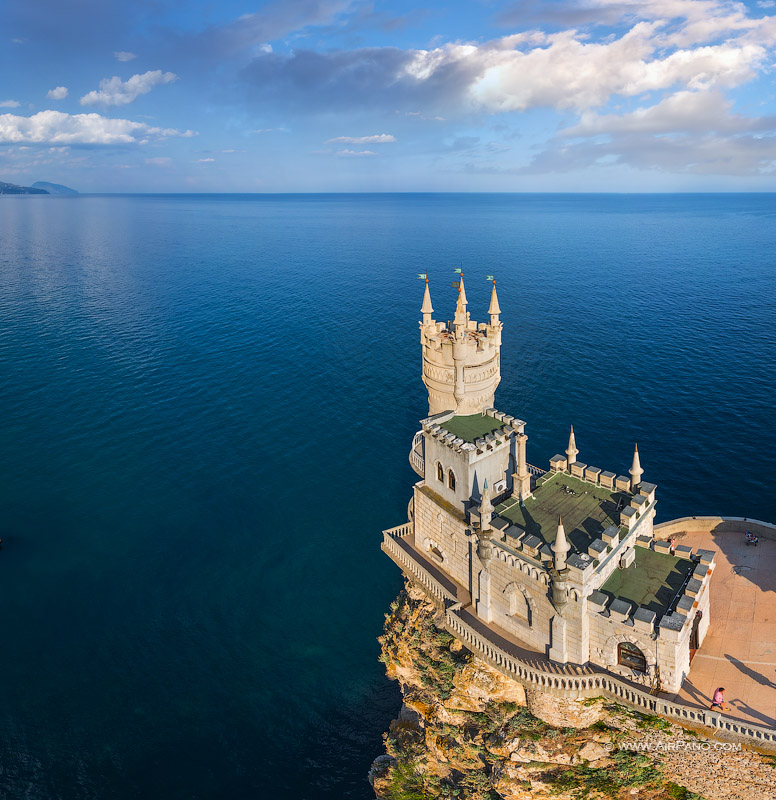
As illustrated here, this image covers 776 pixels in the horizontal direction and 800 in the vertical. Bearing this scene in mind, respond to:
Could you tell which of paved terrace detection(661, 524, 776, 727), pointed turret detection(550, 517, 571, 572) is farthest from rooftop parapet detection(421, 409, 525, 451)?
paved terrace detection(661, 524, 776, 727)

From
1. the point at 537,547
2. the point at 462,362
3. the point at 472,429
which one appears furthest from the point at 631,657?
the point at 462,362

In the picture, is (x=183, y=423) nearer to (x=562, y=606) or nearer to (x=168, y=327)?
(x=168, y=327)

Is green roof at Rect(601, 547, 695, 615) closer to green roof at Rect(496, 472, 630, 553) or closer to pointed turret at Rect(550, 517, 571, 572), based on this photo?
green roof at Rect(496, 472, 630, 553)

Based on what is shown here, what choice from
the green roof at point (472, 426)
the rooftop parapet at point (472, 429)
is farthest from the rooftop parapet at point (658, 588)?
the green roof at point (472, 426)

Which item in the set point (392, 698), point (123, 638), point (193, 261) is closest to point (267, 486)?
point (123, 638)

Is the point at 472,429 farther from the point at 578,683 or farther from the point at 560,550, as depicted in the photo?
the point at 578,683
